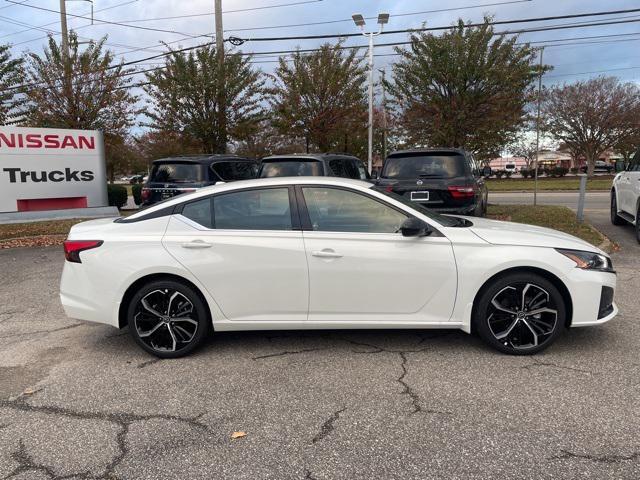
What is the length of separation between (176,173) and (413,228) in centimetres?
739

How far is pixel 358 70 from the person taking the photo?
19.4m

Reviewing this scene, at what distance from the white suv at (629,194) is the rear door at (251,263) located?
25.1 ft

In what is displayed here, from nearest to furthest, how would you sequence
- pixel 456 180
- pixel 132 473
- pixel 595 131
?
pixel 132 473 → pixel 456 180 → pixel 595 131

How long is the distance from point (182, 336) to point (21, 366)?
1.36m

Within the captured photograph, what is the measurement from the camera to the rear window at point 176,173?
1027 cm

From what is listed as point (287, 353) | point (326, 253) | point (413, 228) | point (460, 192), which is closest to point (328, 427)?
point (287, 353)

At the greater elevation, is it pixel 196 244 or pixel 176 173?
pixel 176 173

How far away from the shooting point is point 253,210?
4.38 meters

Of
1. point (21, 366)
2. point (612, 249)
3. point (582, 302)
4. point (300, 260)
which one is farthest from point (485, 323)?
point (612, 249)

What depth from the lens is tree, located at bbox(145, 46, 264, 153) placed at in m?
16.8

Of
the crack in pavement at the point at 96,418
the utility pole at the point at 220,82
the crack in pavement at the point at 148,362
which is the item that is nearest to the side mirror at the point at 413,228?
the crack in pavement at the point at 96,418

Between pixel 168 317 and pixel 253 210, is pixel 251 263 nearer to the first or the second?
pixel 253 210

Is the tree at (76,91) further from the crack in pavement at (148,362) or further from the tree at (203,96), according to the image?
the crack in pavement at (148,362)

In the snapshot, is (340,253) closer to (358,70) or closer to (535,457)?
(535,457)
